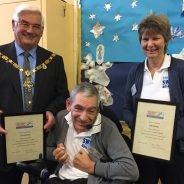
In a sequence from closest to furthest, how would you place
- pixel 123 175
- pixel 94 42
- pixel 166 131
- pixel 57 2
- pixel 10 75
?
pixel 123 175, pixel 166 131, pixel 10 75, pixel 57 2, pixel 94 42

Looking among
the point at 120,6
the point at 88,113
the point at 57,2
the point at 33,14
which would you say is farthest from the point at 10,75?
the point at 120,6

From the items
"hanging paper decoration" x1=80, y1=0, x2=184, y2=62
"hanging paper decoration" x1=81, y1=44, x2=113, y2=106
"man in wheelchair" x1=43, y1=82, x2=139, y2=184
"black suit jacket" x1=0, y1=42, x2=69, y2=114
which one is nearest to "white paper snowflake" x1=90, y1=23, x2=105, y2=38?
"hanging paper decoration" x1=80, y1=0, x2=184, y2=62

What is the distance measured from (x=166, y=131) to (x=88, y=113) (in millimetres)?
443

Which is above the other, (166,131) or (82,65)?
(82,65)

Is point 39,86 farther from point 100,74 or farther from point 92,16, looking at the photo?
point 92,16

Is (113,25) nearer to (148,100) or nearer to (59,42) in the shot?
(59,42)

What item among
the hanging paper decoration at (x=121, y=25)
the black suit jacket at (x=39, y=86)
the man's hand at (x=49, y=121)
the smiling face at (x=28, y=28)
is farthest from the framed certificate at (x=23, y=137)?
the hanging paper decoration at (x=121, y=25)

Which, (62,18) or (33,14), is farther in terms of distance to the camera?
(62,18)

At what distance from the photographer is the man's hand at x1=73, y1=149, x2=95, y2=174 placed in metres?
1.59

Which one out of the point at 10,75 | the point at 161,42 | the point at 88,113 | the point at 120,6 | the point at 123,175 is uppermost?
the point at 120,6

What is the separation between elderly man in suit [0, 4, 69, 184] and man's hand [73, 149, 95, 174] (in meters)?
0.24

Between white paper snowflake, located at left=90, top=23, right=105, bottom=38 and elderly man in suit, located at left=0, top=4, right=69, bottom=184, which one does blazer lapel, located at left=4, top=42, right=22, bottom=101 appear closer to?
elderly man in suit, located at left=0, top=4, right=69, bottom=184

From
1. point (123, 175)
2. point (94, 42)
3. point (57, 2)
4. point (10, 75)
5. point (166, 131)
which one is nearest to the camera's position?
point (123, 175)

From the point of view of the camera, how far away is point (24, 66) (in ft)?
6.01
